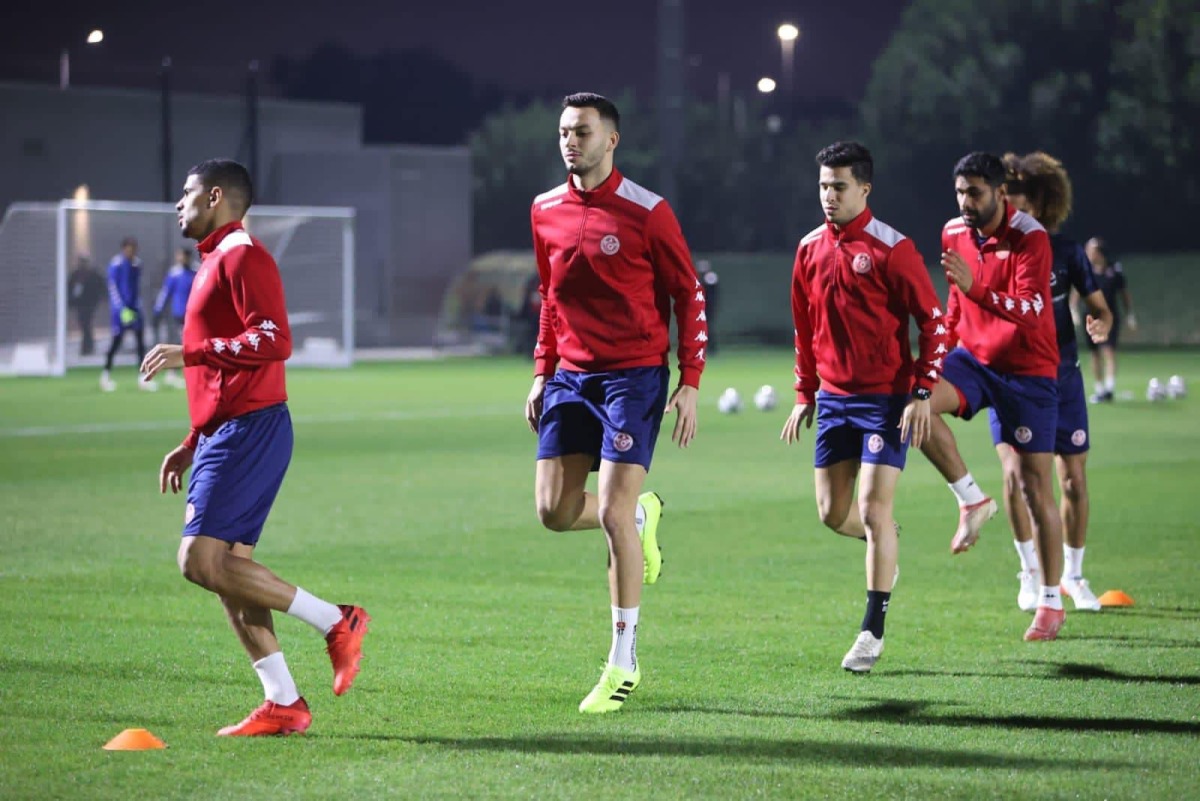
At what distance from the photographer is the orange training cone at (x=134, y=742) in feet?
20.6

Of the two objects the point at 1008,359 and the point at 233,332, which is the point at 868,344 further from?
the point at 233,332

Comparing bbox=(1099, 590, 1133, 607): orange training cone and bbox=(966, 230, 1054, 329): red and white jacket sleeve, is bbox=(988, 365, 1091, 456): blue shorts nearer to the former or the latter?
bbox=(966, 230, 1054, 329): red and white jacket sleeve

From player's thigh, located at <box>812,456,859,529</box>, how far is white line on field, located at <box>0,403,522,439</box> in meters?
13.9

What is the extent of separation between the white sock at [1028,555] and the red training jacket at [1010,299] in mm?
998

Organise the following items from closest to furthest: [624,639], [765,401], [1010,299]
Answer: [624,639]
[1010,299]
[765,401]

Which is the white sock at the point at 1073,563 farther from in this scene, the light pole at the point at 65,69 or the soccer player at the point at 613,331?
the light pole at the point at 65,69

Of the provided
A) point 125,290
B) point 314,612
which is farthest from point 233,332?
point 125,290

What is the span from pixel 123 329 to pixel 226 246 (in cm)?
2324

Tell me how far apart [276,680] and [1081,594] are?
4840mm

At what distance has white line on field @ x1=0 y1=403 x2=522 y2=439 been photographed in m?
20.9

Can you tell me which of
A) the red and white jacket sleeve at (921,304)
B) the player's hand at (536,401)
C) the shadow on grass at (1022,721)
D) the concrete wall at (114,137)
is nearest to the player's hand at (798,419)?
the red and white jacket sleeve at (921,304)

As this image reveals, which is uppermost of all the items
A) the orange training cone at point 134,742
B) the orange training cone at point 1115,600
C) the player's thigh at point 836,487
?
the player's thigh at point 836,487

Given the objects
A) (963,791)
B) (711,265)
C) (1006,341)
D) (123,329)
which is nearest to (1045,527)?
(1006,341)

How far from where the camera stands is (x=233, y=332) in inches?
259
